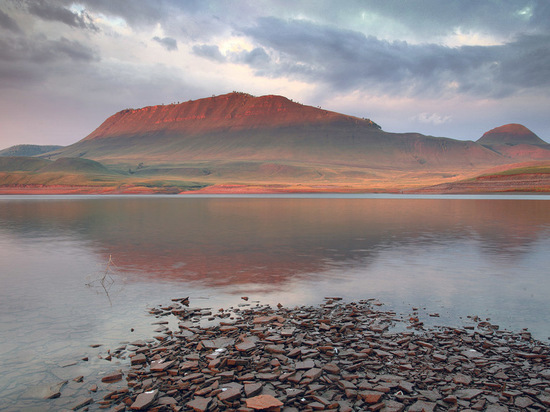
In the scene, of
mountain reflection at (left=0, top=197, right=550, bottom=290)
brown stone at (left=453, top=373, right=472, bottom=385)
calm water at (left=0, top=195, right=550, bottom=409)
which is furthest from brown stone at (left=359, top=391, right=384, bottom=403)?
mountain reflection at (left=0, top=197, right=550, bottom=290)

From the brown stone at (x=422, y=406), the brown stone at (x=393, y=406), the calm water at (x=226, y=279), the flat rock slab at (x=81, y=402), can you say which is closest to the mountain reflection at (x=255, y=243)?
the calm water at (x=226, y=279)

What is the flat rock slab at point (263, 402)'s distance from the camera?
6680 millimetres

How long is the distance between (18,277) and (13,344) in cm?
890

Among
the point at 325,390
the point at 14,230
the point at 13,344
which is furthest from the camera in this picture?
Answer: the point at 14,230

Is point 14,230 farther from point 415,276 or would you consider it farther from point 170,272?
point 415,276

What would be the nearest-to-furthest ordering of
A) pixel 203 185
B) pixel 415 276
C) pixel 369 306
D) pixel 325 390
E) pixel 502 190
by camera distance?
pixel 325 390 < pixel 369 306 < pixel 415 276 < pixel 502 190 < pixel 203 185

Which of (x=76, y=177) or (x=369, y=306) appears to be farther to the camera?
(x=76, y=177)

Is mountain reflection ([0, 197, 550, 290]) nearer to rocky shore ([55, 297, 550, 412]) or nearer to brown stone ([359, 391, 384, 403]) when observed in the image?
rocky shore ([55, 297, 550, 412])

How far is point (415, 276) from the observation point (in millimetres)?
16875

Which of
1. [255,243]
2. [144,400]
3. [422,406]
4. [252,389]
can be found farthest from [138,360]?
[255,243]

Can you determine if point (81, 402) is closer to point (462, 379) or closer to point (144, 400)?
point (144, 400)

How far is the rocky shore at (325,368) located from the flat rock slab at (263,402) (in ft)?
0.06

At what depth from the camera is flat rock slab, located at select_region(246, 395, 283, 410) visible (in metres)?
6.68

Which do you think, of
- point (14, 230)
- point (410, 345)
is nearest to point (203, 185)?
point (14, 230)
